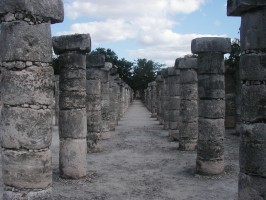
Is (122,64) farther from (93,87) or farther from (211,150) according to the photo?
(211,150)

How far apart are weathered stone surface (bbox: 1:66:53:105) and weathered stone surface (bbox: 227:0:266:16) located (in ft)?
11.3

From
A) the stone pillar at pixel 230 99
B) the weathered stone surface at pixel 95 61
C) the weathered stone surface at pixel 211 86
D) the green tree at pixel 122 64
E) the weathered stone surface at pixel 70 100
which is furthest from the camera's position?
the green tree at pixel 122 64

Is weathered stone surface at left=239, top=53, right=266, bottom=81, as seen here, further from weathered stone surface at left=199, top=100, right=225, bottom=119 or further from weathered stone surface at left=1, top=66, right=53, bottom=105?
weathered stone surface at left=199, top=100, right=225, bottom=119

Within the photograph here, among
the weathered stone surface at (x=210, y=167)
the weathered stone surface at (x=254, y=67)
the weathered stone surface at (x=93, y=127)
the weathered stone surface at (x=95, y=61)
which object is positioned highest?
the weathered stone surface at (x=95, y=61)

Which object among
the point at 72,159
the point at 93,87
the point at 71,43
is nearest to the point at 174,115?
the point at 93,87

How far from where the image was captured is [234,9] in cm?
671

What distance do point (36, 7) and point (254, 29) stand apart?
3.67 m

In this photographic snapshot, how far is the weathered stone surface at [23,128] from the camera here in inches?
265

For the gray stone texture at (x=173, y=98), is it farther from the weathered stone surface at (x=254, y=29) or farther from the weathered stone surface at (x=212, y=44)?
the weathered stone surface at (x=254, y=29)

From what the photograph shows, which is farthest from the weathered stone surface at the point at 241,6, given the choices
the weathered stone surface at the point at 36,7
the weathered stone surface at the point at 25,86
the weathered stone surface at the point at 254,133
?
the weathered stone surface at the point at 25,86

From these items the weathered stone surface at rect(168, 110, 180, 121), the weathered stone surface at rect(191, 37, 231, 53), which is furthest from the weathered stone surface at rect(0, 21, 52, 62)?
the weathered stone surface at rect(168, 110, 180, 121)

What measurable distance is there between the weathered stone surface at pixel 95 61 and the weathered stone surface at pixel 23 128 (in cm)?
843

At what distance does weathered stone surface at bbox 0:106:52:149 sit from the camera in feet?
22.1

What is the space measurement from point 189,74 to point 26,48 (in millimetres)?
9738
